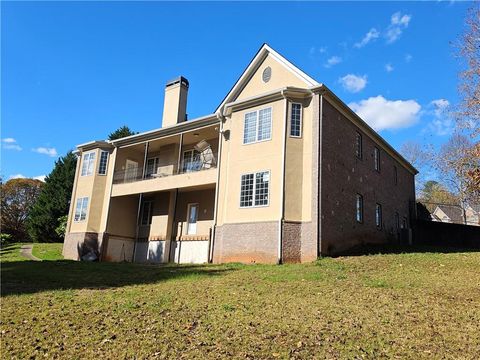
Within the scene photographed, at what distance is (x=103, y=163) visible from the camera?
28594mm

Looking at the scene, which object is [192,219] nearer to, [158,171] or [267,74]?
[158,171]

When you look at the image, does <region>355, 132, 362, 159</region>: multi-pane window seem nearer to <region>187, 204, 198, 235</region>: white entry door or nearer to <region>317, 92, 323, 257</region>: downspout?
<region>317, 92, 323, 257</region>: downspout

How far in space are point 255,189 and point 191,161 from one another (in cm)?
778

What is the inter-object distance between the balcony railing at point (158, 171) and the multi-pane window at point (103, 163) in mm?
1033

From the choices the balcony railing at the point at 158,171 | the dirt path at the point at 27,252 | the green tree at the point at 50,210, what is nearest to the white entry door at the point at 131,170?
the balcony railing at the point at 158,171

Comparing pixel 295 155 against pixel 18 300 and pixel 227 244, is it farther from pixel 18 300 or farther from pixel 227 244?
pixel 18 300

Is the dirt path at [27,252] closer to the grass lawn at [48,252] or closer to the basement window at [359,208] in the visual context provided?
the grass lawn at [48,252]

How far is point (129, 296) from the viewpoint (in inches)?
441

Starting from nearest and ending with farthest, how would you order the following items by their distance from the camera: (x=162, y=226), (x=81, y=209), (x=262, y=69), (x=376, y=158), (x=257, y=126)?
(x=257, y=126), (x=262, y=69), (x=376, y=158), (x=162, y=226), (x=81, y=209)

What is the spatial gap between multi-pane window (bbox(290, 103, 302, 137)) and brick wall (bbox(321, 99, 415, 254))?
1075 millimetres

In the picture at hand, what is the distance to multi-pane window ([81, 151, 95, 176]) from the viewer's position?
2882 cm

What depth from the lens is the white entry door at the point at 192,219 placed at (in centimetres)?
2441

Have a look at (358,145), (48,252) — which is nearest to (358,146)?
(358,145)

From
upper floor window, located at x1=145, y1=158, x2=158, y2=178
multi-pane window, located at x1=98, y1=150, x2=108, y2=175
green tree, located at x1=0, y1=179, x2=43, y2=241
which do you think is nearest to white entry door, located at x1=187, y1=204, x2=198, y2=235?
upper floor window, located at x1=145, y1=158, x2=158, y2=178
